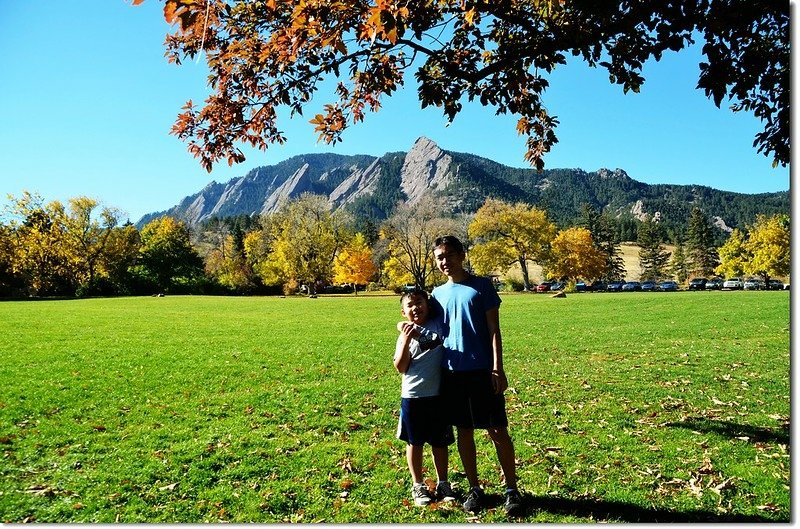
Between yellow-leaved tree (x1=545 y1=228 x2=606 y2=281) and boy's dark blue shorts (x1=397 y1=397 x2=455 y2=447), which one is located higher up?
yellow-leaved tree (x1=545 y1=228 x2=606 y2=281)

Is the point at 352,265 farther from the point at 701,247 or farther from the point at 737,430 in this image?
the point at 701,247

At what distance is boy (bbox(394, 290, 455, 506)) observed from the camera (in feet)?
13.1

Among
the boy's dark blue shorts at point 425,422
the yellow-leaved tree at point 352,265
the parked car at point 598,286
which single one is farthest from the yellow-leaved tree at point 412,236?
the boy's dark blue shorts at point 425,422

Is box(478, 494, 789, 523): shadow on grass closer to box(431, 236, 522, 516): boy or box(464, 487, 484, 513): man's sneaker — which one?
box(464, 487, 484, 513): man's sneaker

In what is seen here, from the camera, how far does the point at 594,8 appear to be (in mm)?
4762

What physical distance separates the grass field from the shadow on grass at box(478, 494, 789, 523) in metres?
0.02

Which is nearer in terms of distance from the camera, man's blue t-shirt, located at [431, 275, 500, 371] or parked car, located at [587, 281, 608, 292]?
man's blue t-shirt, located at [431, 275, 500, 371]

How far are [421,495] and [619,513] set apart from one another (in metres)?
1.61

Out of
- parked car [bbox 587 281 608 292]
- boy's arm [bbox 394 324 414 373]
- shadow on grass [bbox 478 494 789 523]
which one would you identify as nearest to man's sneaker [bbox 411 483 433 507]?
shadow on grass [bbox 478 494 789 523]

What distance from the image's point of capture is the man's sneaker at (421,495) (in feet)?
13.3

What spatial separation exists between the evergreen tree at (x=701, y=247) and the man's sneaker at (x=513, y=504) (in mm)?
90965

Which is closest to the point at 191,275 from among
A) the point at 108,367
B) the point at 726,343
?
the point at 108,367

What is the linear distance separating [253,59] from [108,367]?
28.0ft

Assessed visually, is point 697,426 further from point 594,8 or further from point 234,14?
point 234,14
